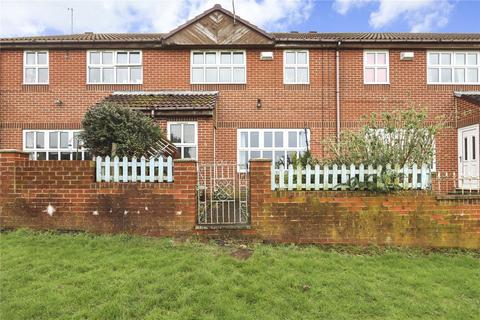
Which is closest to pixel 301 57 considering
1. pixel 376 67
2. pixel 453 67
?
pixel 376 67

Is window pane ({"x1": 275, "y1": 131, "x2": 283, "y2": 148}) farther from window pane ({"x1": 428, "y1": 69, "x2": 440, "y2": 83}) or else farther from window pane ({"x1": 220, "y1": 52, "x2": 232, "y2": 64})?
window pane ({"x1": 428, "y1": 69, "x2": 440, "y2": 83})

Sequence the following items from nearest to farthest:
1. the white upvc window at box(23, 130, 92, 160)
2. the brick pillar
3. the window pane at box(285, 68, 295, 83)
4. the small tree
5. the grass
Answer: the grass, the brick pillar, the small tree, the white upvc window at box(23, 130, 92, 160), the window pane at box(285, 68, 295, 83)

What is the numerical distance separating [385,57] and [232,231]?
9.89 m

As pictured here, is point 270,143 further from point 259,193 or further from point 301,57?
point 259,193

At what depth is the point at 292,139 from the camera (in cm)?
1193

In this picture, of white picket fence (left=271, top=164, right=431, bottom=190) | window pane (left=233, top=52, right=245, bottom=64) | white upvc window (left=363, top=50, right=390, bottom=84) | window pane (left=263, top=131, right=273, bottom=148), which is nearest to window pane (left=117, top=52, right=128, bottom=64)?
window pane (left=233, top=52, right=245, bottom=64)

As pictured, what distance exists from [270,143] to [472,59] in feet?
26.9

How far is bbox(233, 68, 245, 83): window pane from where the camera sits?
39.7 feet

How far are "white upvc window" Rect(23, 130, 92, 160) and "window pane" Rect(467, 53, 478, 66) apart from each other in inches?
578

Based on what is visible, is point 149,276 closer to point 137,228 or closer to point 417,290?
point 137,228

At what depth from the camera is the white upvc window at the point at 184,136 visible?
1064 centimetres

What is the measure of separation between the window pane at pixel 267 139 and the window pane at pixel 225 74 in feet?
7.99

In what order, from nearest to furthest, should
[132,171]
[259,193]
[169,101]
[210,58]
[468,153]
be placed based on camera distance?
[259,193] < [132,171] < [169,101] < [468,153] < [210,58]

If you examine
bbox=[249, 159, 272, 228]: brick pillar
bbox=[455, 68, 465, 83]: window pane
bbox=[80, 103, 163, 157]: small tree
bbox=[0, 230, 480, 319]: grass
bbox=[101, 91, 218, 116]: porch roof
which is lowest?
bbox=[0, 230, 480, 319]: grass
